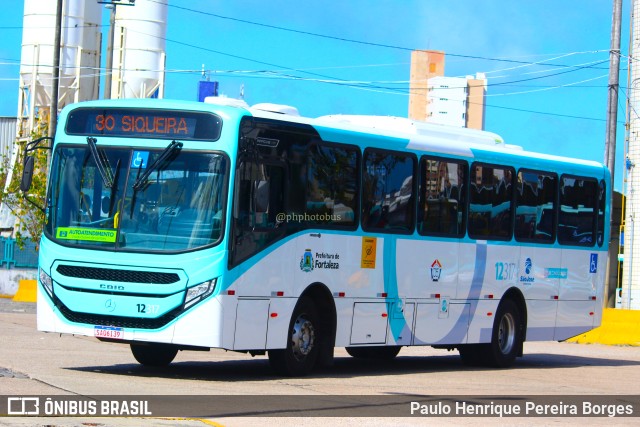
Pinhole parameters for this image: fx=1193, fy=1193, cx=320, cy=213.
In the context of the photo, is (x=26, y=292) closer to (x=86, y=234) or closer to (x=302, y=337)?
(x=302, y=337)

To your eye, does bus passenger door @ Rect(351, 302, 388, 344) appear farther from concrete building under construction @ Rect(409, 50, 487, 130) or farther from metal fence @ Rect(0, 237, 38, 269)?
concrete building under construction @ Rect(409, 50, 487, 130)

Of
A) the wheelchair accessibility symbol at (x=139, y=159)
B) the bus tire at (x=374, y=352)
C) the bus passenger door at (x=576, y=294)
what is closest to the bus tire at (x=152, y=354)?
the wheelchair accessibility symbol at (x=139, y=159)

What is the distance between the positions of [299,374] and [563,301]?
708 cm

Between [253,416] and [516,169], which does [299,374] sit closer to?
[253,416]

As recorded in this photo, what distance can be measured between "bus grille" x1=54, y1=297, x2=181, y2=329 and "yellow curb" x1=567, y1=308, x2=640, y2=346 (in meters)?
14.8

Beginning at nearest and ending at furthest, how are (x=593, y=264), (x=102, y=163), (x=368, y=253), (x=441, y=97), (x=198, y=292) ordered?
(x=198, y=292), (x=102, y=163), (x=368, y=253), (x=593, y=264), (x=441, y=97)

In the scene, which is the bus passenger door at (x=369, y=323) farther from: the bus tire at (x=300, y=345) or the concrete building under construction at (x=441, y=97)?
the concrete building under construction at (x=441, y=97)

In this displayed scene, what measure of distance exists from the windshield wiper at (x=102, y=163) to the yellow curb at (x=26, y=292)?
22392 millimetres

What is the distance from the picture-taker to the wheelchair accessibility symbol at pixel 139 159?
14.1 m

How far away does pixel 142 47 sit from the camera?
2085 inches

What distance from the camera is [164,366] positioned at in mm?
15984

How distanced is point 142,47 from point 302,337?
39.6 meters

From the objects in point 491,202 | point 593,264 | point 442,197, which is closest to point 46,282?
point 442,197

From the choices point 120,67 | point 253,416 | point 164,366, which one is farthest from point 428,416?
point 120,67
